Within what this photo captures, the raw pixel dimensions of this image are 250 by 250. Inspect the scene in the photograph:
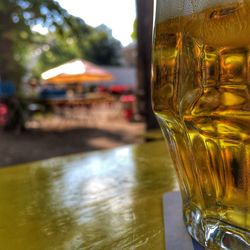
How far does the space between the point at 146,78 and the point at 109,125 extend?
404cm

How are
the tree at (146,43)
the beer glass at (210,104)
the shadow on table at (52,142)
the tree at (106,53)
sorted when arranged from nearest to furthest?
the beer glass at (210,104) → the tree at (146,43) → the shadow on table at (52,142) → the tree at (106,53)

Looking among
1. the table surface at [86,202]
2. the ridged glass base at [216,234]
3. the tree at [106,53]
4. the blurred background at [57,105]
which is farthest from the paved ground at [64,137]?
the tree at [106,53]

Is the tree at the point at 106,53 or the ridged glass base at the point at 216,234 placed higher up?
the tree at the point at 106,53

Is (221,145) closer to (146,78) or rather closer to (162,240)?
(162,240)

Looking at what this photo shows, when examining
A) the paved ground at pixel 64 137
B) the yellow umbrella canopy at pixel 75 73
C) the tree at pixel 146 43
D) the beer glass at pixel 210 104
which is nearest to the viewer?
the beer glass at pixel 210 104

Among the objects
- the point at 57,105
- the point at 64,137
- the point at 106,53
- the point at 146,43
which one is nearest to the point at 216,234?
the point at 146,43

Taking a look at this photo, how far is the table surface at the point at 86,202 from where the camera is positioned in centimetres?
31

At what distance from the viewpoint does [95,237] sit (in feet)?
1.03

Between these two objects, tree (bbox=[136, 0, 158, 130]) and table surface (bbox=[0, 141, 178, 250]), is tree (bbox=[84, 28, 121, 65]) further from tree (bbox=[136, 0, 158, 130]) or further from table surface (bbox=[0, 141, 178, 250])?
table surface (bbox=[0, 141, 178, 250])

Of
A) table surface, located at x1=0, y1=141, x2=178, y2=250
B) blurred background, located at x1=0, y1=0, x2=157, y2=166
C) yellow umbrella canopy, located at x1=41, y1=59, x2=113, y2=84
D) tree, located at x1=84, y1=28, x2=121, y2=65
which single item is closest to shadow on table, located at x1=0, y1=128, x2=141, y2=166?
blurred background, located at x1=0, y1=0, x2=157, y2=166

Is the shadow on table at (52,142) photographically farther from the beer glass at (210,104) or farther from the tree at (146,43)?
the beer glass at (210,104)

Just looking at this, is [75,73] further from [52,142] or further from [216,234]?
[216,234]

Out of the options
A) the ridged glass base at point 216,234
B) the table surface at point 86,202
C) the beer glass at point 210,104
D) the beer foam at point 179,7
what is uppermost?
the beer foam at point 179,7

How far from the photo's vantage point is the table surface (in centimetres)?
31
